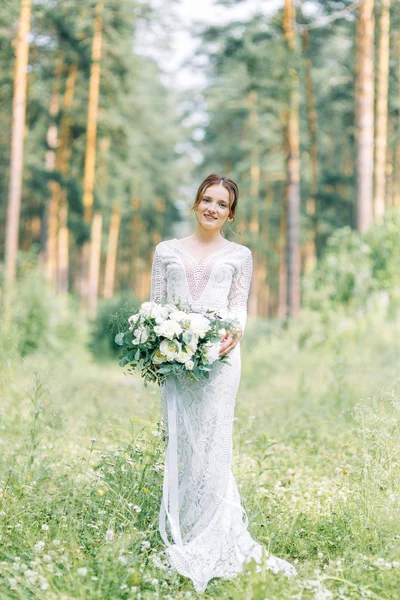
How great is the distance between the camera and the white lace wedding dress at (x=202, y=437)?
450 cm

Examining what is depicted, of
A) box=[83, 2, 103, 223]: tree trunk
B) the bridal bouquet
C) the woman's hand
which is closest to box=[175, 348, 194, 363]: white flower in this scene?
the bridal bouquet

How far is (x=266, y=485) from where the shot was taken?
5816 mm

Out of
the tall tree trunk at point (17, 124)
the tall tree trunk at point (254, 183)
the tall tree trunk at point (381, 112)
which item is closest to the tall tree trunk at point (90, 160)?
the tall tree trunk at point (17, 124)

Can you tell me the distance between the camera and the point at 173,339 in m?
4.27

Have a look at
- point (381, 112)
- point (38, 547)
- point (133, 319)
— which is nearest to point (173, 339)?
point (133, 319)

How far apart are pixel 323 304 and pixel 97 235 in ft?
48.5

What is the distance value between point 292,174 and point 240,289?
46.4 feet

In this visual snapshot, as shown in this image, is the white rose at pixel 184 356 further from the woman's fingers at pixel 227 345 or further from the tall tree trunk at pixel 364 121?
the tall tree trunk at pixel 364 121

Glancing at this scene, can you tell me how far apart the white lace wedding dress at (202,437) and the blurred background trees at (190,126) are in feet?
24.6

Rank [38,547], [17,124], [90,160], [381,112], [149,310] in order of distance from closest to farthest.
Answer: [38,547] < [149,310] < [17,124] < [381,112] < [90,160]

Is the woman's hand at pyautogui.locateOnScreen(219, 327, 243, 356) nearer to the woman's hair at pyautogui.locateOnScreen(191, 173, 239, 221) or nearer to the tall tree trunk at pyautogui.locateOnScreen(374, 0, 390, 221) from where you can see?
the woman's hair at pyautogui.locateOnScreen(191, 173, 239, 221)

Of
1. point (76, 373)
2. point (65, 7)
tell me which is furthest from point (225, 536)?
point (65, 7)

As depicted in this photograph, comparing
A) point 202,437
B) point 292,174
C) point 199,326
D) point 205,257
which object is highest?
point 292,174

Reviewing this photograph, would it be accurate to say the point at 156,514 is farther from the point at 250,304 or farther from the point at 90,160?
the point at 250,304
